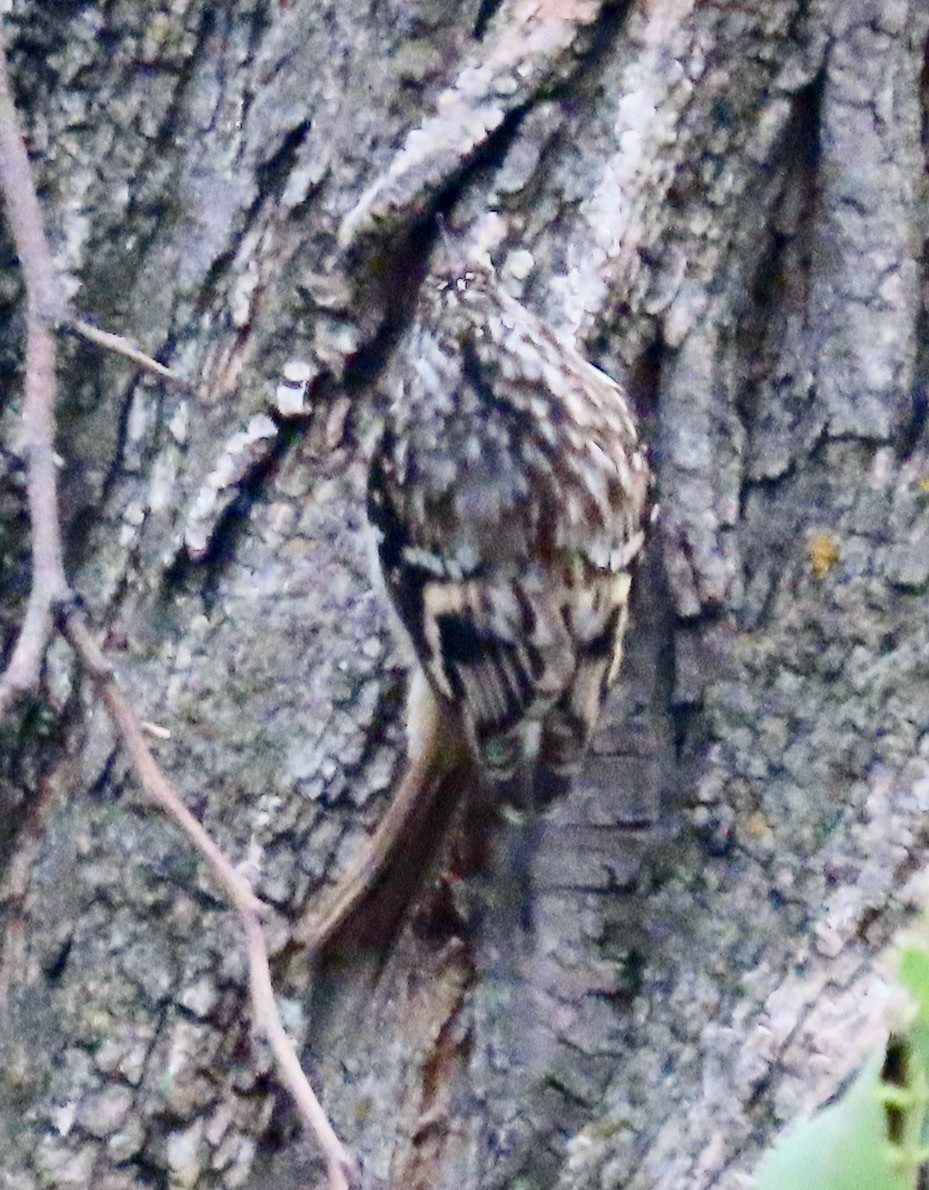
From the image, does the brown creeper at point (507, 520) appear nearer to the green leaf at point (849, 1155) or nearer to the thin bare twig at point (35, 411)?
the thin bare twig at point (35, 411)

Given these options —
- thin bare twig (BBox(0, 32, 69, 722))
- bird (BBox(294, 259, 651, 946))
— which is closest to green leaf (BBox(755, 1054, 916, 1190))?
thin bare twig (BBox(0, 32, 69, 722))

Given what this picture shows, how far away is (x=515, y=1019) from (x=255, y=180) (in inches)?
41.7

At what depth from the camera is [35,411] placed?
1541mm

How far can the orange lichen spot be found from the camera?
167 centimetres

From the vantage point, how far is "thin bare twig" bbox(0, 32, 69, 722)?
1394 mm

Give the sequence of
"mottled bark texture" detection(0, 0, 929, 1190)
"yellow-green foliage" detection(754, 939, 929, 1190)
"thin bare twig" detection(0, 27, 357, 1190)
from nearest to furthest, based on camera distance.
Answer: "yellow-green foliage" detection(754, 939, 929, 1190), "thin bare twig" detection(0, 27, 357, 1190), "mottled bark texture" detection(0, 0, 929, 1190)

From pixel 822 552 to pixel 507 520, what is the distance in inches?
15.7

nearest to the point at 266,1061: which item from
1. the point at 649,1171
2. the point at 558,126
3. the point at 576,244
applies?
the point at 649,1171

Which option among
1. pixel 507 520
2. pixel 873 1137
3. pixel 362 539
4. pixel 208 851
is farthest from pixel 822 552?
pixel 873 1137

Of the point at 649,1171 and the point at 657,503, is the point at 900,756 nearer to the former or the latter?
the point at 657,503

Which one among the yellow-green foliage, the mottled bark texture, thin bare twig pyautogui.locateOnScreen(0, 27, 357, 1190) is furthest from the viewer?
the mottled bark texture

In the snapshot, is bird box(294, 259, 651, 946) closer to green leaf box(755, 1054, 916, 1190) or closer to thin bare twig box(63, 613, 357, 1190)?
thin bare twig box(63, 613, 357, 1190)

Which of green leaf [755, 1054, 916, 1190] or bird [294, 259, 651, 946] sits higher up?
bird [294, 259, 651, 946]

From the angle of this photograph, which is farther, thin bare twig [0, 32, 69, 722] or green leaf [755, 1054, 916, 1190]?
thin bare twig [0, 32, 69, 722]
